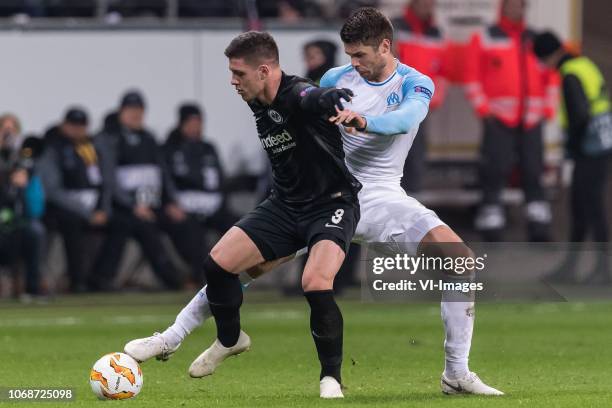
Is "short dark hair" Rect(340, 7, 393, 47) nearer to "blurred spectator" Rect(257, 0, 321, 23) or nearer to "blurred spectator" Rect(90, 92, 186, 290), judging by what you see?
"blurred spectator" Rect(90, 92, 186, 290)

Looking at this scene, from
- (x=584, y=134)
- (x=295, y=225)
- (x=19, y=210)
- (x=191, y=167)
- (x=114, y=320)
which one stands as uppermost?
(x=295, y=225)

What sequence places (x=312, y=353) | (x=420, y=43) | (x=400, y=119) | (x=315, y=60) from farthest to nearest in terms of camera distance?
1. (x=420, y=43)
2. (x=315, y=60)
3. (x=312, y=353)
4. (x=400, y=119)

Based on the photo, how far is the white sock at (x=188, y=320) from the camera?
9500 millimetres

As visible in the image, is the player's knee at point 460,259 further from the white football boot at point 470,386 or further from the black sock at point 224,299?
the black sock at point 224,299

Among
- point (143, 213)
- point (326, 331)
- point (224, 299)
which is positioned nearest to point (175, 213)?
point (143, 213)

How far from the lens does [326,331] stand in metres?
8.84

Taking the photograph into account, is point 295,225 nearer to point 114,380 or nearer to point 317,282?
point 317,282

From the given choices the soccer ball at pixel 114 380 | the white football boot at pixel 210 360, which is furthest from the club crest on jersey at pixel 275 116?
the soccer ball at pixel 114 380

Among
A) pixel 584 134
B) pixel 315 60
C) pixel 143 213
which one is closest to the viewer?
pixel 315 60

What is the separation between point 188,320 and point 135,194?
9.69 metres

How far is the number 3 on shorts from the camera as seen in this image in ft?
30.0

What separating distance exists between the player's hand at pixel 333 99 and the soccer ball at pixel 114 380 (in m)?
1.90

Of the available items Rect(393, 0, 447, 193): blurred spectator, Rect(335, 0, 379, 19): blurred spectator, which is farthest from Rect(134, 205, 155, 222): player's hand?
Rect(335, 0, 379, 19): blurred spectator

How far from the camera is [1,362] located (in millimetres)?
11664
